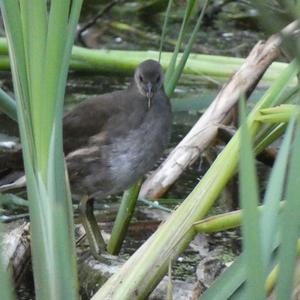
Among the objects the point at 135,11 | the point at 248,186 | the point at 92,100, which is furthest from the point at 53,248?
the point at 135,11

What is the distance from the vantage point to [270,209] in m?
1.48

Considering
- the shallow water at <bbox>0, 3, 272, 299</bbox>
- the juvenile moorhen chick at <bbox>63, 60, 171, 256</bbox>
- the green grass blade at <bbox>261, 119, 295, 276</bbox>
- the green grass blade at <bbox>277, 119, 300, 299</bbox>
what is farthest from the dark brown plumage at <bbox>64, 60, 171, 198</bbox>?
the green grass blade at <bbox>277, 119, 300, 299</bbox>

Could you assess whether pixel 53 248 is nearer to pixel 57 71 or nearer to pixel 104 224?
pixel 57 71

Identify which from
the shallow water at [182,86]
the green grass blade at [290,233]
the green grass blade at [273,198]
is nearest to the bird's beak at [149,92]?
the shallow water at [182,86]

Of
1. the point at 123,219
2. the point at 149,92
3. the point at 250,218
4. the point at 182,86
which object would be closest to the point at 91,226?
the point at 123,219

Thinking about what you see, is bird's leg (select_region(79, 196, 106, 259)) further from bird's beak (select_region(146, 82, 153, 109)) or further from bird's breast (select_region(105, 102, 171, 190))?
bird's beak (select_region(146, 82, 153, 109))

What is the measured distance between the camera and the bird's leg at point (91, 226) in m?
3.13

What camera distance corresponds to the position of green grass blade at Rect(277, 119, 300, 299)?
1213 millimetres

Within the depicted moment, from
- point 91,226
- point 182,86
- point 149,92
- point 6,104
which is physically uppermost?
point 6,104

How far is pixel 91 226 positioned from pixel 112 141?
0.27 metres

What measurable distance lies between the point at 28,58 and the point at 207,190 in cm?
74

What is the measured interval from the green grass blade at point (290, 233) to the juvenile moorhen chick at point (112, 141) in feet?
6.44

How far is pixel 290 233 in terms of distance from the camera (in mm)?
1214

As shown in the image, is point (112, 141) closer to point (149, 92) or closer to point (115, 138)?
point (115, 138)
